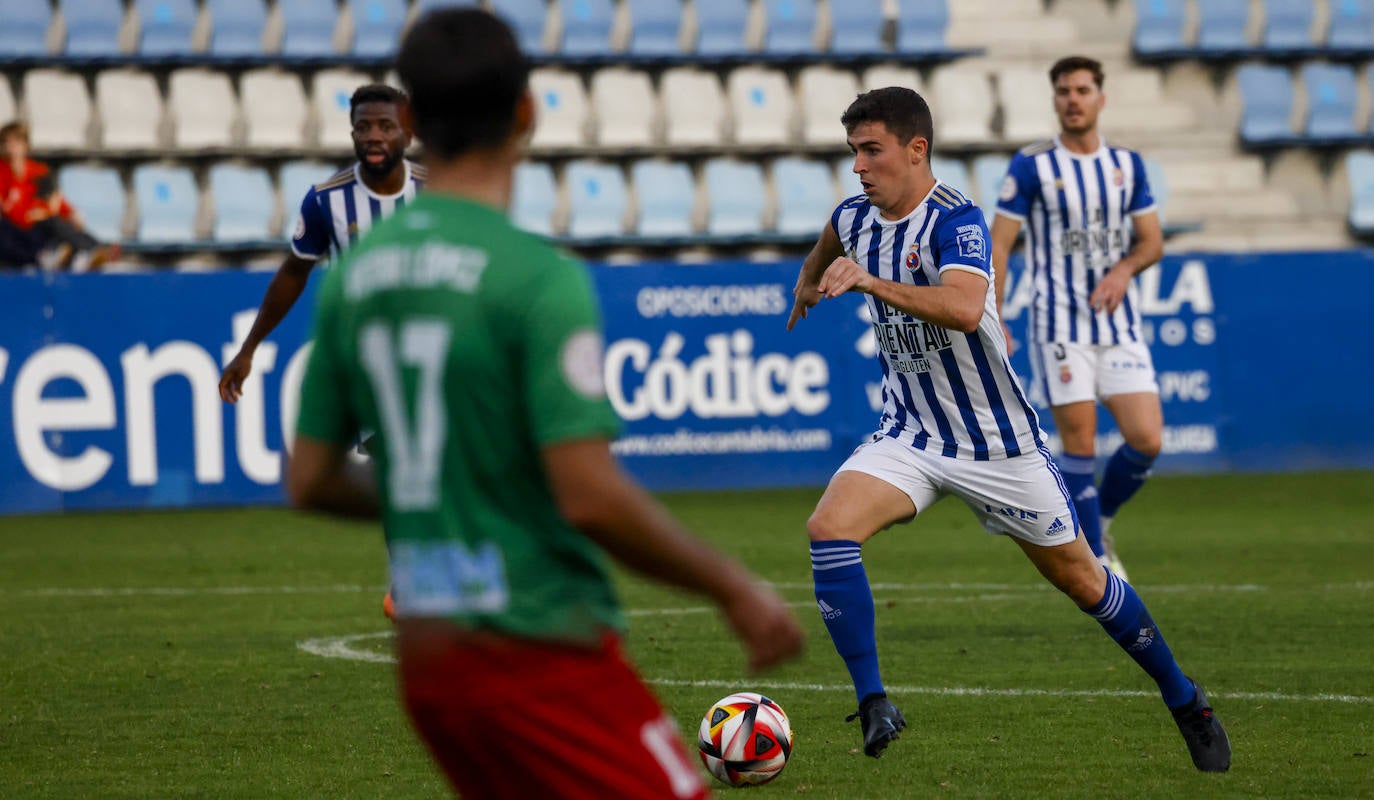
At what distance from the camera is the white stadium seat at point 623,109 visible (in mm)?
18641

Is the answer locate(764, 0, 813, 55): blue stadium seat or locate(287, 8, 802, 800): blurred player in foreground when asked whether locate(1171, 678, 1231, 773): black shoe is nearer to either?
locate(287, 8, 802, 800): blurred player in foreground

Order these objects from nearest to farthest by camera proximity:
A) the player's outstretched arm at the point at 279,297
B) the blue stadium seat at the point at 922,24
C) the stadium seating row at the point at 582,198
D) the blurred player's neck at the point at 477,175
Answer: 1. the blurred player's neck at the point at 477,175
2. the player's outstretched arm at the point at 279,297
3. the stadium seating row at the point at 582,198
4. the blue stadium seat at the point at 922,24

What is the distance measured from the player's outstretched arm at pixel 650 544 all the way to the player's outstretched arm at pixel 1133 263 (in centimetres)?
691

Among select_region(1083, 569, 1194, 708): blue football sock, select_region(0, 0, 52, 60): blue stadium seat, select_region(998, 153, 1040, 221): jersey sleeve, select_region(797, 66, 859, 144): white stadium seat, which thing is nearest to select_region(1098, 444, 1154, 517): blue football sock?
select_region(998, 153, 1040, 221): jersey sleeve

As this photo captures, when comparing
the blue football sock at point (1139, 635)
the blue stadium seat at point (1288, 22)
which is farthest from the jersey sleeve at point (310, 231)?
the blue stadium seat at point (1288, 22)

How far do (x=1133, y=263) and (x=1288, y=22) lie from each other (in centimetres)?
1331

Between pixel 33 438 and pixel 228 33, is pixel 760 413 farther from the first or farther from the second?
pixel 228 33

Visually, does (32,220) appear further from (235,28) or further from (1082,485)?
(1082,485)

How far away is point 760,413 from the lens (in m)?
15.2

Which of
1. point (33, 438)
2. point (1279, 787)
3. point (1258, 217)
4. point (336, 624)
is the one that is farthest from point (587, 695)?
point (1258, 217)

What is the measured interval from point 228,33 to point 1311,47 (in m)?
11.7

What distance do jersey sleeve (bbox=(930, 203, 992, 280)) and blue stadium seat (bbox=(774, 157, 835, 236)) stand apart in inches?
481

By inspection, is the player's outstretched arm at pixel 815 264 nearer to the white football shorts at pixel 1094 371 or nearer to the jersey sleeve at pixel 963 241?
the jersey sleeve at pixel 963 241

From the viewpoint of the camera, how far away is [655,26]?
63.9 feet
